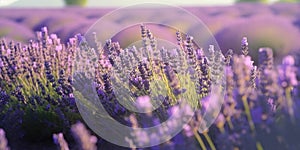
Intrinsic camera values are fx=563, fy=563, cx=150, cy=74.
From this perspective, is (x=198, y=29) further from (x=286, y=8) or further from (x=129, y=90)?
(x=129, y=90)

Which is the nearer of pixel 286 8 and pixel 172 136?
pixel 172 136

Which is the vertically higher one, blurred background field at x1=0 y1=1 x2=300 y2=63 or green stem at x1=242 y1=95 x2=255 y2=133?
blurred background field at x1=0 y1=1 x2=300 y2=63

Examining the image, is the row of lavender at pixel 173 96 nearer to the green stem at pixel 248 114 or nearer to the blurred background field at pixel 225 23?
the green stem at pixel 248 114

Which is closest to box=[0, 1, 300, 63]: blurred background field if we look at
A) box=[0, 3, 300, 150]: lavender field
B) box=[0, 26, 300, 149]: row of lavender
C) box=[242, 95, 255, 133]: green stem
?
A: box=[0, 3, 300, 150]: lavender field

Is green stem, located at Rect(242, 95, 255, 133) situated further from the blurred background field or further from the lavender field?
the blurred background field

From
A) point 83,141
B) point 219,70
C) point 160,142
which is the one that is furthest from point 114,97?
point 83,141

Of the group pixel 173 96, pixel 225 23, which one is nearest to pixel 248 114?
pixel 173 96

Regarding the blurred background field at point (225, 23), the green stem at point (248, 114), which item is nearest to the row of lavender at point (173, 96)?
the green stem at point (248, 114)

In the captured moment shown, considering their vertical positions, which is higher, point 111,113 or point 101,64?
point 101,64
